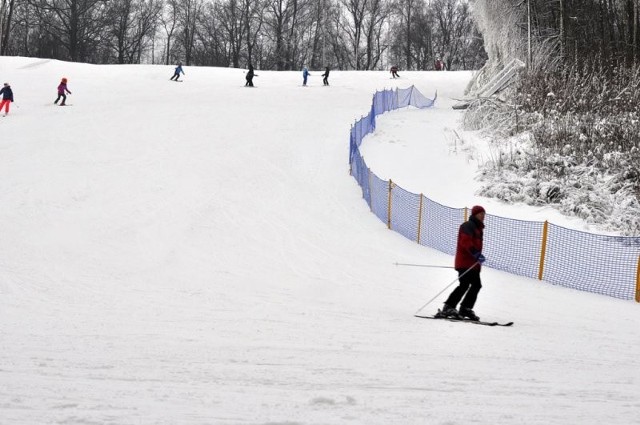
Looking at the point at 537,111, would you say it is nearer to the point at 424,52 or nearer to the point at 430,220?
the point at 430,220

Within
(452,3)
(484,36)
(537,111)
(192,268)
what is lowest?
(192,268)

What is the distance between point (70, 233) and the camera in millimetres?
14828

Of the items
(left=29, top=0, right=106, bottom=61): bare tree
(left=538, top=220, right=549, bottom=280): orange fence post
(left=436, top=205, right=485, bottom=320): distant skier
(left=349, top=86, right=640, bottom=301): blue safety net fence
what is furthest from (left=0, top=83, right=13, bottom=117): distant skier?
(left=29, top=0, right=106, bottom=61): bare tree

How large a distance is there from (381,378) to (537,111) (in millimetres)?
20355

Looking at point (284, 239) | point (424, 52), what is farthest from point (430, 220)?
point (424, 52)

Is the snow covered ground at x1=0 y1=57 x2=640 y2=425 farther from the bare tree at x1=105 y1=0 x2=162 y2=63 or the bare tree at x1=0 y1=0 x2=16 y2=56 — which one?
the bare tree at x1=105 y1=0 x2=162 y2=63

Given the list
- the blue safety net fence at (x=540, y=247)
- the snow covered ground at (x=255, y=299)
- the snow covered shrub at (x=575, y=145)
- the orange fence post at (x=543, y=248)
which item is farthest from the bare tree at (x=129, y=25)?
the orange fence post at (x=543, y=248)

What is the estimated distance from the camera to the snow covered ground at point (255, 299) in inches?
216

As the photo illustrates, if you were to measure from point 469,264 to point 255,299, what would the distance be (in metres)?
3.36

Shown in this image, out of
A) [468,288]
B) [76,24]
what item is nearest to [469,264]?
[468,288]

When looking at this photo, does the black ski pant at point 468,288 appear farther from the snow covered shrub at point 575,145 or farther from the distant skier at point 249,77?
the distant skier at point 249,77

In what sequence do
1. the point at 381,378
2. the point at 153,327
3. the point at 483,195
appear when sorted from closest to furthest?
the point at 381,378 → the point at 153,327 → the point at 483,195

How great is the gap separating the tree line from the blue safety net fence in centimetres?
5752

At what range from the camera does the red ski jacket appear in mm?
8531
